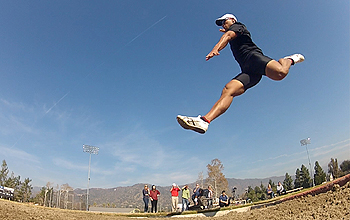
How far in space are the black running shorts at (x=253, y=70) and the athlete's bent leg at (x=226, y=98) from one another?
12cm

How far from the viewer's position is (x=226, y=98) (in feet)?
12.1

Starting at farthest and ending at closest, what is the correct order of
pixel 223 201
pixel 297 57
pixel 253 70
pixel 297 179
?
1. pixel 297 179
2. pixel 223 201
3. pixel 297 57
4. pixel 253 70

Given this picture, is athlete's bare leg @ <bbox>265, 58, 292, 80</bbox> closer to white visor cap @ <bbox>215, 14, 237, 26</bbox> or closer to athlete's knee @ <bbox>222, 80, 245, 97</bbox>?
athlete's knee @ <bbox>222, 80, 245, 97</bbox>

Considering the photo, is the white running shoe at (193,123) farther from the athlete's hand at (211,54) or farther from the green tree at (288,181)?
the green tree at (288,181)

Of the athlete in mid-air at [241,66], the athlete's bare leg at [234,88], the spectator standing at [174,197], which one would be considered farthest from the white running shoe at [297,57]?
the spectator standing at [174,197]

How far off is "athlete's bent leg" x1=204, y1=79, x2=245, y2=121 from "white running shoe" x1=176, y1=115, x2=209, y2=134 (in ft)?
0.49

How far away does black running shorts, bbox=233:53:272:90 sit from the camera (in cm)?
374

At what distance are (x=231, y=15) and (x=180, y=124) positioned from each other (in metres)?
2.30

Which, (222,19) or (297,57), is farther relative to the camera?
(222,19)

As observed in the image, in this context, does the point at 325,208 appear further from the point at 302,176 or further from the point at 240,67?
the point at 302,176

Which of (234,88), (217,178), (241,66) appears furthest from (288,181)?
(234,88)

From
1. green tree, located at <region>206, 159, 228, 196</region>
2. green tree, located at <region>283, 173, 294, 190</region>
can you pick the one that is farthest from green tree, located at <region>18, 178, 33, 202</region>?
green tree, located at <region>283, 173, 294, 190</region>

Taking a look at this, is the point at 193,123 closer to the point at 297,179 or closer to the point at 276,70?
the point at 276,70

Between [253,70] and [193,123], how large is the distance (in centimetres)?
137
